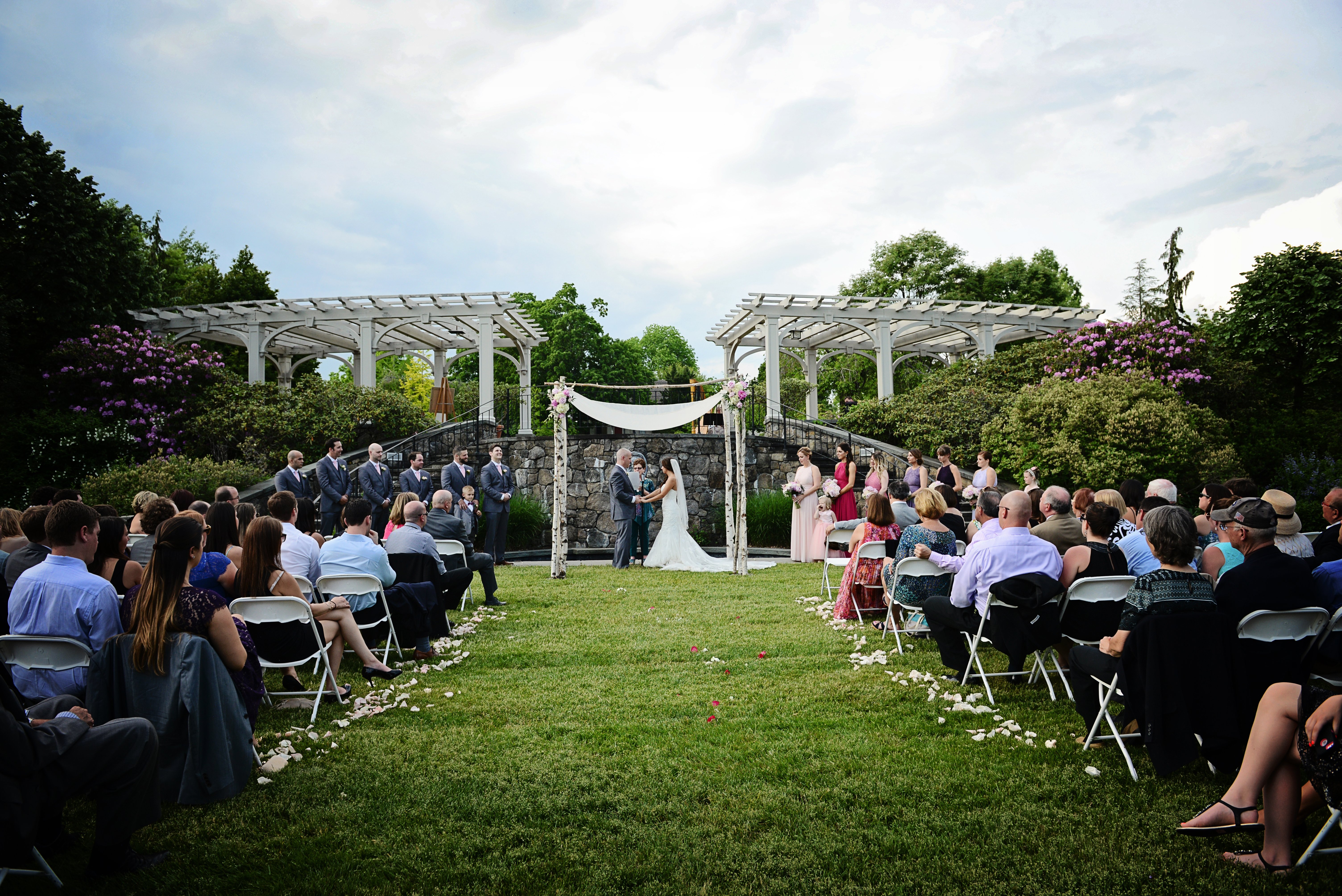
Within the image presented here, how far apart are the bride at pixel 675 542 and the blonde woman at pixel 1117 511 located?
21.2 feet

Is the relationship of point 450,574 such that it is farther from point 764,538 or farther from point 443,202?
point 443,202

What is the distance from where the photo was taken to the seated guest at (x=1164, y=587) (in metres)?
3.32

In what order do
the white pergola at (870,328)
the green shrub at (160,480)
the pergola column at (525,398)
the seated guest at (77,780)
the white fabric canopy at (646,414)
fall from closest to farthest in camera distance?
the seated guest at (77,780) → the white fabric canopy at (646,414) → the green shrub at (160,480) → the white pergola at (870,328) → the pergola column at (525,398)

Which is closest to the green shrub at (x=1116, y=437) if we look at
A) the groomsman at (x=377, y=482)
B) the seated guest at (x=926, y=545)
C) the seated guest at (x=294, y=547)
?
the seated guest at (x=926, y=545)

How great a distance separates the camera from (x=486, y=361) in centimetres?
1916

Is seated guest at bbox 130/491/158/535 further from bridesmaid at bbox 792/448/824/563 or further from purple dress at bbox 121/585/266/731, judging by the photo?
bridesmaid at bbox 792/448/824/563

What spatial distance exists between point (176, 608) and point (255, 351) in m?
19.6

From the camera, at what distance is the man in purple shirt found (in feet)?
14.6

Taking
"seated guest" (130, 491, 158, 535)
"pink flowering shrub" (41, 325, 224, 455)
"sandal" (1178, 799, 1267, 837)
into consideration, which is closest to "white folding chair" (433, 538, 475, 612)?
"seated guest" (130, 491, 158, 535)

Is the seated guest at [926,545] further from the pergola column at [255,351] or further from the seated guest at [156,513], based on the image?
the pergola column at [255,351]

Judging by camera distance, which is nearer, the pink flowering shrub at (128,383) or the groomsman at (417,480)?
the groomsman at (417,480)

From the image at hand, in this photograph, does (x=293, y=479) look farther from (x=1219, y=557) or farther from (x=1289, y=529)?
(x=1289, y=529)

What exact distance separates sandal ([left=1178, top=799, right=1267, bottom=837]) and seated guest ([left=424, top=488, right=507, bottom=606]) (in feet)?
21.4

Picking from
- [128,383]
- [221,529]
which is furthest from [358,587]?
[128,383]
